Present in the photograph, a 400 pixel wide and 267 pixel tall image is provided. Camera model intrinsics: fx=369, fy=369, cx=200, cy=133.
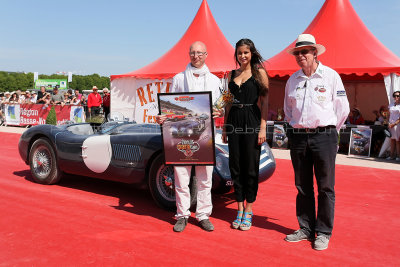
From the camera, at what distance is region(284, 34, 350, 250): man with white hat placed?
3332 mm

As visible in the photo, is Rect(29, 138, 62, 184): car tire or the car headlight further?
Rect(29, 138, 62, 184): car tire

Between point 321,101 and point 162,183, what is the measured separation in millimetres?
2067

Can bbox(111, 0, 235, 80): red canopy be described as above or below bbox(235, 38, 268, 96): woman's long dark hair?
above

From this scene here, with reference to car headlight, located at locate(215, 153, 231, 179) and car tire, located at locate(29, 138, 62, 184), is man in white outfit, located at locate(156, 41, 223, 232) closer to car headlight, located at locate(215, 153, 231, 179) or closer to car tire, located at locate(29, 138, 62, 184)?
car headlight, located at locate(215, 153, 231, 179)

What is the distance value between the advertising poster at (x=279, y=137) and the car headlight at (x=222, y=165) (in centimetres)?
727

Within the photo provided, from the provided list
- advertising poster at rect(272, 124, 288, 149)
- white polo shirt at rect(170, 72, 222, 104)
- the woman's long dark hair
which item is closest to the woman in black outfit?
the woman's long dark hair

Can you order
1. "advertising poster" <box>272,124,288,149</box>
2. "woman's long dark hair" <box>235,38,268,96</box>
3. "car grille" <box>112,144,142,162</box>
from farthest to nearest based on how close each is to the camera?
1. "advertising poster" <box>272,124,288,149</box>
2. "car grille" <box>112,144,142,162</box>
3. "woman's long dark hair" <box>235,38,268,96</box>

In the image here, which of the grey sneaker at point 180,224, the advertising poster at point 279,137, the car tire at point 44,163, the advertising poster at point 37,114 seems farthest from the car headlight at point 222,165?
the advertising poster at point 37,114

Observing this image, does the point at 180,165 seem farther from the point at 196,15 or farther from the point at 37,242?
the point at 196,15

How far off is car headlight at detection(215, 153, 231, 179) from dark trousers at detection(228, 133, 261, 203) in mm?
389

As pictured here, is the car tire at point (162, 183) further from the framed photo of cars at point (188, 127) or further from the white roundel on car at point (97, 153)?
the white roundel on car at point (97, 153)

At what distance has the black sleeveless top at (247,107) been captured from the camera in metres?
3.67

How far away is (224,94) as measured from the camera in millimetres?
3711

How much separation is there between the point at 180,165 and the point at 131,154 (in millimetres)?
1017
